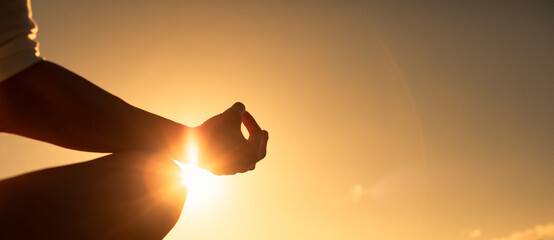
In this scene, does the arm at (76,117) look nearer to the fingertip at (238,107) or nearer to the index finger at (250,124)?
the fingertip at (238,107)

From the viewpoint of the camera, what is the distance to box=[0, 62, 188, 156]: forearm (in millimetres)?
957

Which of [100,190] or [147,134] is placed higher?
[147,134]

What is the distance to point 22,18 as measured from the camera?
942mm

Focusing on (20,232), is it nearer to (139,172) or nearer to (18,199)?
(18,199)

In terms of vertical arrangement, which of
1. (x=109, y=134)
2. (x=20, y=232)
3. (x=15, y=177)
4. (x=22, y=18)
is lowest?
(x=20, y=232)

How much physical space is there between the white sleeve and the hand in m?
0.50

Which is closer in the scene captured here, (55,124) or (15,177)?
(15,177)

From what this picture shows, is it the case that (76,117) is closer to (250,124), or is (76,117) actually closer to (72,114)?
(72,114)

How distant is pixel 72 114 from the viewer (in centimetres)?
100

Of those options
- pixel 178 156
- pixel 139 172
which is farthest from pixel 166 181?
pixel 178 156

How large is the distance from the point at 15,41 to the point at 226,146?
64cm

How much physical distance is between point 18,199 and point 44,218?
55 millimetres

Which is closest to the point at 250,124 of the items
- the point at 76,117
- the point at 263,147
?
→ the point at 263,147

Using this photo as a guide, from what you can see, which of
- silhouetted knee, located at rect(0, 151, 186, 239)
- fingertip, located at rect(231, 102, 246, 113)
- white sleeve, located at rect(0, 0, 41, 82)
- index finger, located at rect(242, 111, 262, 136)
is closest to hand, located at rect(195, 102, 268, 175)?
fingertip, located at rect(231, 102, 246, 113)
